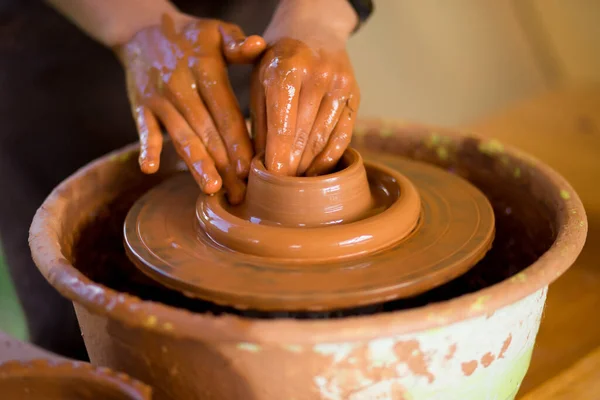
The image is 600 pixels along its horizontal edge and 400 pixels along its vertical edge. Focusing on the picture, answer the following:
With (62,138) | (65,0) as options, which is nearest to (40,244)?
(65,0)

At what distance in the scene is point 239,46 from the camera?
0.98 meters

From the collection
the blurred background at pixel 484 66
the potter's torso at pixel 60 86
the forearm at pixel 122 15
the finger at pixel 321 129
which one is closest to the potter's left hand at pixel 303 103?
the finger at pixel 321 129

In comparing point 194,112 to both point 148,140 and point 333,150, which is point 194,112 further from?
point 333,150

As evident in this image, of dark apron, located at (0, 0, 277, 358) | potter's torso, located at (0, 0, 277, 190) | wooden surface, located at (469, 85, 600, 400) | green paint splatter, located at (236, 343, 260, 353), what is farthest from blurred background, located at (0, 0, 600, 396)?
green paint splatter, located at (236, 343, 260, 353)

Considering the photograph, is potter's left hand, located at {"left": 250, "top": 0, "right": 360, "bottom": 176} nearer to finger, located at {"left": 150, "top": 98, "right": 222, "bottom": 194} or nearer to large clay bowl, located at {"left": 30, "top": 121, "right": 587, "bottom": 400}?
finger, located at {"left": 150, "top": 98, "right": 222, "bottom": 194}

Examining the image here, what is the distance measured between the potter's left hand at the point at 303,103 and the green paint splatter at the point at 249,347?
0.33 m

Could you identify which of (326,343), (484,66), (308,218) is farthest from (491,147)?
(484,66)

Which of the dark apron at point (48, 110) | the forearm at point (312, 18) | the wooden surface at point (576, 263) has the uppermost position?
the forearm at point (312, 18)

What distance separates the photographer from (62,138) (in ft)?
4.87

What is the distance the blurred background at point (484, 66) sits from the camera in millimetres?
2352

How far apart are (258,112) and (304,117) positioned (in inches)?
3.9

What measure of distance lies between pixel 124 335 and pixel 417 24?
2242 millimetres

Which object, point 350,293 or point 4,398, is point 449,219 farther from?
point 4,398

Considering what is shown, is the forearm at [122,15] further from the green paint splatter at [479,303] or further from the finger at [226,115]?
the green paint splatter at [479,303]
